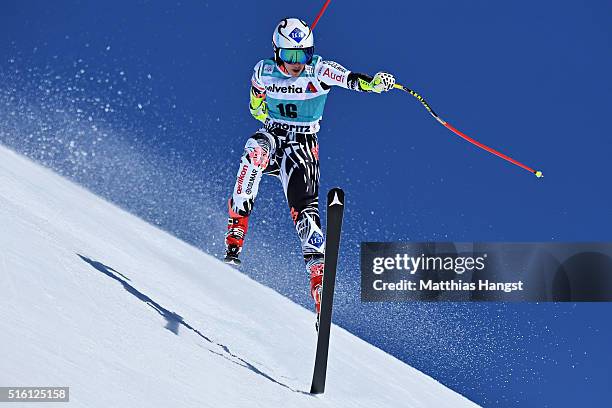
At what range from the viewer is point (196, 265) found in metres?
10.2

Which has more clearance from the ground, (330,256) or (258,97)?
(258,97)

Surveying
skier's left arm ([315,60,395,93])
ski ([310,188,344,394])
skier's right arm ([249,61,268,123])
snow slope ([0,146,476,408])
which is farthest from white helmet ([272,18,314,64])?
snow slope ([0,146,476,408])

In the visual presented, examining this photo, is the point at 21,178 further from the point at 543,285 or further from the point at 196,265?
the point at 543,285

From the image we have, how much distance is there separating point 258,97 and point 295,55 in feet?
1.45

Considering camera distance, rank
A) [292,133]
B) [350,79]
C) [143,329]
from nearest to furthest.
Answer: [143,329] → [350,79] → [292,133]

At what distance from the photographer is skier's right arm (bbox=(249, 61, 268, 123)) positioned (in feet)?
21.7

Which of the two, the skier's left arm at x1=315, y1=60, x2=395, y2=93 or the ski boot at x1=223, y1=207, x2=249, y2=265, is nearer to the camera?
the skier's left arm at x1=315, y1=60, x2=395, y2=93

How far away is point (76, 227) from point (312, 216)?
2.62 meters

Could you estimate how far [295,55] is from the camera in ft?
→ 20.9

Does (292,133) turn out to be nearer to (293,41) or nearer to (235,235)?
(293,41)

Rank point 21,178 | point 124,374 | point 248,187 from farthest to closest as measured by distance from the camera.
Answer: point 21,178 < point 248,187 < point 124,374

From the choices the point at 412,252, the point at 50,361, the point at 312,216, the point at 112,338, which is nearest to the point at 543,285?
the point at 412,252

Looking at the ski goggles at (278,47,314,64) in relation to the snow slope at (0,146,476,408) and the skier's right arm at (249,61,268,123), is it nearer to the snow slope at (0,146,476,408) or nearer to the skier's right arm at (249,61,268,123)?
the skier's right arm at (249,61,268,123)

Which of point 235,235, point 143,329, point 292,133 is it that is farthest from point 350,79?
point 143,329
